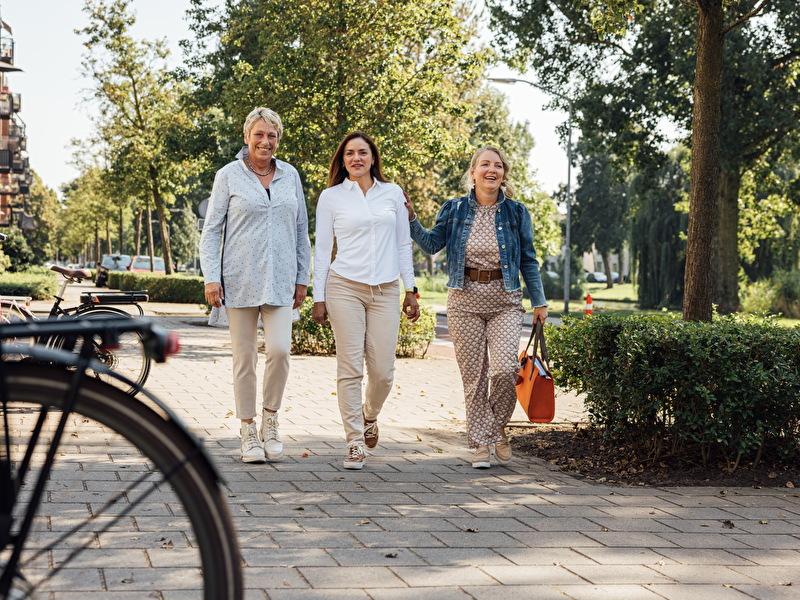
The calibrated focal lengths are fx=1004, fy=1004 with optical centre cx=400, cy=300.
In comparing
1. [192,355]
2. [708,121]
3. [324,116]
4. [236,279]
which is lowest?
[192,355]

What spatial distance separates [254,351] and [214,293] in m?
0.47

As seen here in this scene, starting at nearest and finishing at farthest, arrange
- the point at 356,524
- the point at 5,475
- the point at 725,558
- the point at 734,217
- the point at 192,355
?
the point at 5,475, the point at 725,558, the point at 356,524, the point at 192,355, the point at 734,217

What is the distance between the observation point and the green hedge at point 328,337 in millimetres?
14867

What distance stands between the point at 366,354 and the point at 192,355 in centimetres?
816

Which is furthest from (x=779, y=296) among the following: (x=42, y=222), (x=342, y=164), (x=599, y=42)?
(x=42, y=222)

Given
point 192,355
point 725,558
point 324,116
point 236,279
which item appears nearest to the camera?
point 725,558

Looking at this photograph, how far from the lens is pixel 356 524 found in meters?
4.61

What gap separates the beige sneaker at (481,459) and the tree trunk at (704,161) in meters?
2.02

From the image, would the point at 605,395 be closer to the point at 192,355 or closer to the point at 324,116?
the point at 192,355

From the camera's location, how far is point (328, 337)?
584 inches

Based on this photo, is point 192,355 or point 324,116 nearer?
point 192,355

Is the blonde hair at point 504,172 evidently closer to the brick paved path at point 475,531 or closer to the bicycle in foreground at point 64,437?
the brick paved path at point 475,531

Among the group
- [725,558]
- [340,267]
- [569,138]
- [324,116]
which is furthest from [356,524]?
[569,138]

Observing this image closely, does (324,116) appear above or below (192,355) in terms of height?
above
